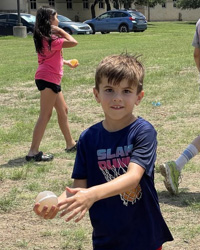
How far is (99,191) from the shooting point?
89.7 inches

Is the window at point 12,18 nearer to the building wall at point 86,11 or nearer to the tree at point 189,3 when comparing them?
the building wall at point 86,11

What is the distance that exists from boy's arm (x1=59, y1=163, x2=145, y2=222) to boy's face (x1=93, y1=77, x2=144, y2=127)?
0.25m

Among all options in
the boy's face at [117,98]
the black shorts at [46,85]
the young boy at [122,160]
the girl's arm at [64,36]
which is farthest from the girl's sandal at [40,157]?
the boy's face at [117,98]

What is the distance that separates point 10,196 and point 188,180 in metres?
1.81

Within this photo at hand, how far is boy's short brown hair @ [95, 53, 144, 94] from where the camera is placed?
259 cm

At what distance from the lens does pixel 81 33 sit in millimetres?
35094

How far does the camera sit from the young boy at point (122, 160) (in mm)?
2605

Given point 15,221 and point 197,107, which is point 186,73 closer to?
point 197,107

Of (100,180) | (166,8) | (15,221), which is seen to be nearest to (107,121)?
(100,180)

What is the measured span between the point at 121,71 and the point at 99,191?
615 millimetres

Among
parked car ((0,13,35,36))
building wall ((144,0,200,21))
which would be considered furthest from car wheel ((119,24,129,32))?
building wall ((144,0,200,21))

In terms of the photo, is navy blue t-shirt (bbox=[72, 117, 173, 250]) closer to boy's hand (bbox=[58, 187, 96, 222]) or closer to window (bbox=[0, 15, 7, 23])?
boy's hand (bbox=[58, 187, 96, 222])

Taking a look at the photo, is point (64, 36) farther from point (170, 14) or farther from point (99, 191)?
point (170, 14)

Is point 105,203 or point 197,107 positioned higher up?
point 105,203
